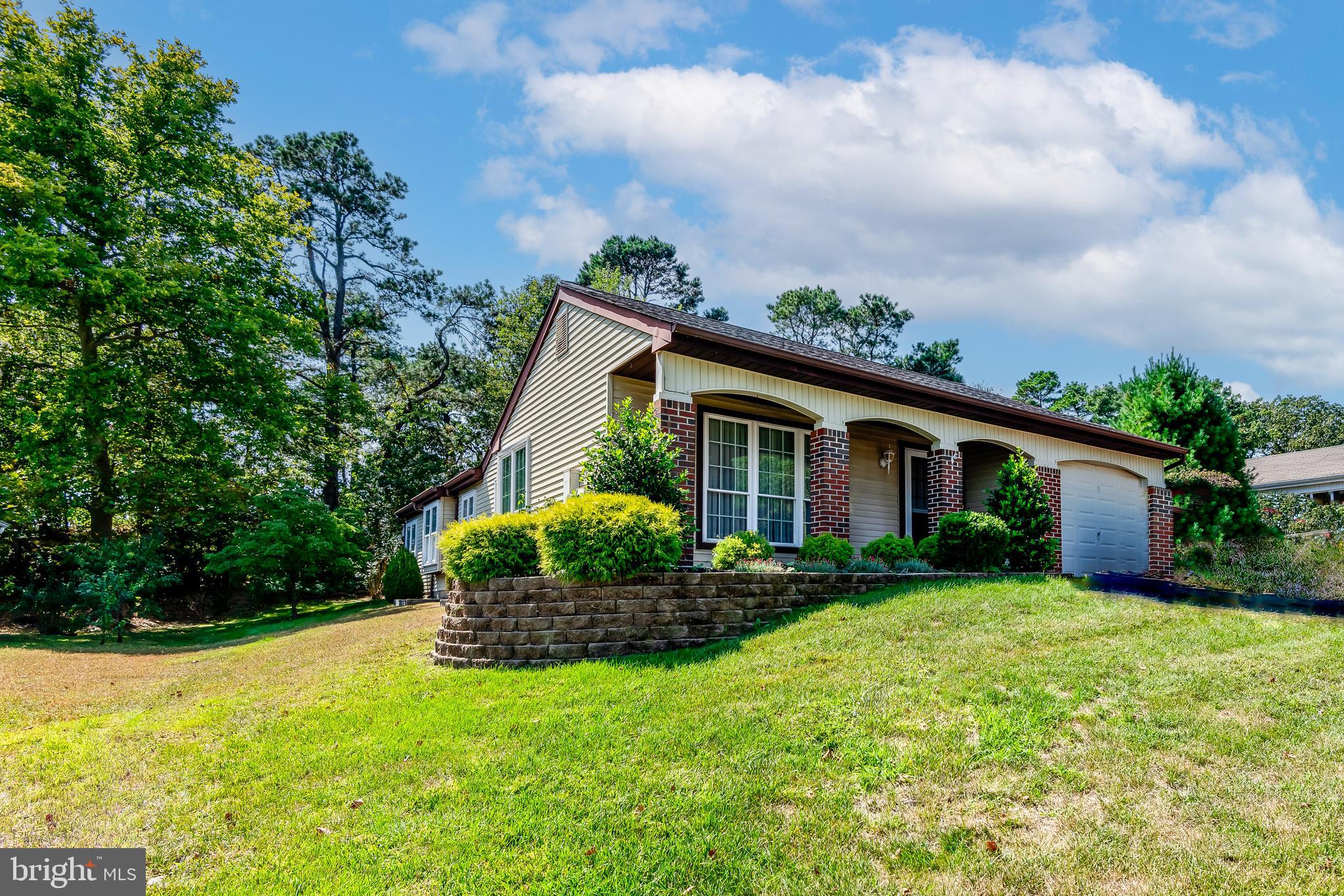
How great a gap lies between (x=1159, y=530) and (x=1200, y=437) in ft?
8.86

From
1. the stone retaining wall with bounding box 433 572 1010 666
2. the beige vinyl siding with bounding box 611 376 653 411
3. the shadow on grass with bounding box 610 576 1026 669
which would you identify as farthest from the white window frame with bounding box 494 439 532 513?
the shadow on grass with bounding box 610 576 1026 669

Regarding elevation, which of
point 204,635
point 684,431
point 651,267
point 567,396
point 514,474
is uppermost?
point 651,267

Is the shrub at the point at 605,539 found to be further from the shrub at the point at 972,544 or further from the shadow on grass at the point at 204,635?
the shadow on grass at the point at 204,635

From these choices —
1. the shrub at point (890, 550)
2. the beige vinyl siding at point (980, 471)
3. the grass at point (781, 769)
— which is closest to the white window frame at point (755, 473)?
the shrub at point (890, 550)

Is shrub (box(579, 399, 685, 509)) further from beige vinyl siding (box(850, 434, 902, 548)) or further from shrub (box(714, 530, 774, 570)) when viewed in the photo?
beige vinyl siding (box(850, 434, 902, 548))

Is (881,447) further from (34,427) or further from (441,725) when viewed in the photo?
(34,427)

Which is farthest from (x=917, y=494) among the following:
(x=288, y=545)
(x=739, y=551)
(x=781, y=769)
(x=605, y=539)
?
(x=288, y=545)

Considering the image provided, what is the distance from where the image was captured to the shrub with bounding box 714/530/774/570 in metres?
9.65

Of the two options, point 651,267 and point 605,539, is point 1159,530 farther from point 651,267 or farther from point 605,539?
point 651,267

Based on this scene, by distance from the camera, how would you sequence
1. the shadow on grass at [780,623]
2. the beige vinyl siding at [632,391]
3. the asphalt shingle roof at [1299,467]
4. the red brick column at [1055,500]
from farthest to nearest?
1. the asphalt shingle roof at [1299,467]
2. the red brick column at [1055,500]
3. the beige vinyl siding at [632,391]
4. the shadow on grass at [780,623]

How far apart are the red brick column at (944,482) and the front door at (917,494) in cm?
126

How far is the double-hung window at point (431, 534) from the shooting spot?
74.5ft

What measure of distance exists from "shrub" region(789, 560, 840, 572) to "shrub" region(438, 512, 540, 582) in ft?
11.0

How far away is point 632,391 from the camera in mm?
11578
